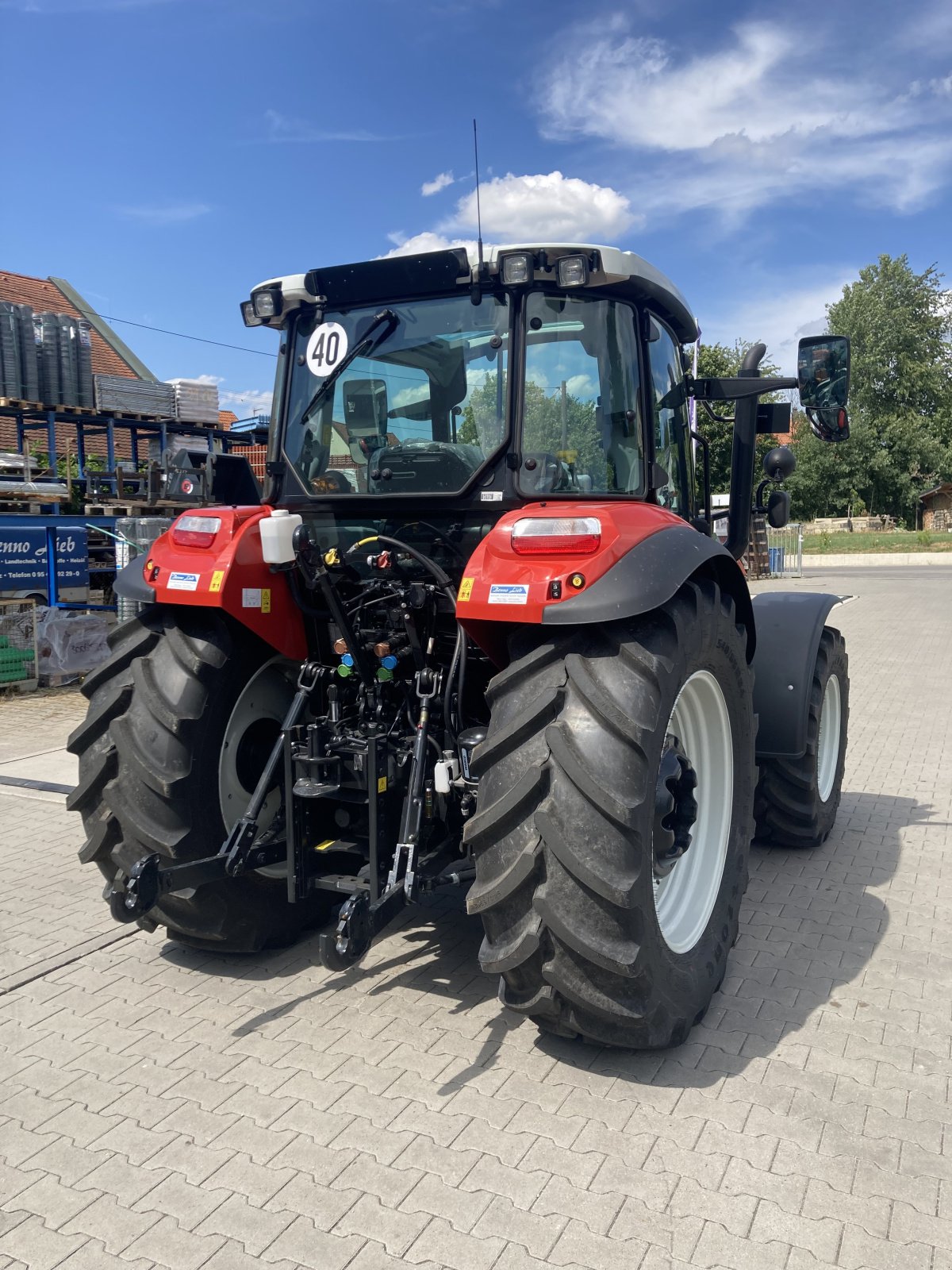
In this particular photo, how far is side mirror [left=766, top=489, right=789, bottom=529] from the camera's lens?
14.8 feet

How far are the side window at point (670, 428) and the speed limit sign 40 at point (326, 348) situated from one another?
1.14 meters

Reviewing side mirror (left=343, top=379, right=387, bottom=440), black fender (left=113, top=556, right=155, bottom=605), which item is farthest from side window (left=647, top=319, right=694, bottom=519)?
black fender (left=113, top=556, right=155, bottom=605)

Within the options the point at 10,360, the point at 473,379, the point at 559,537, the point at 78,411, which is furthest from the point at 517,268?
the point at 10,360

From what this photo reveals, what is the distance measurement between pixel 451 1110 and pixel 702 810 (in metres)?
1.46

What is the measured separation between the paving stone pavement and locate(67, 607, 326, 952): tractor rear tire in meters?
0.27

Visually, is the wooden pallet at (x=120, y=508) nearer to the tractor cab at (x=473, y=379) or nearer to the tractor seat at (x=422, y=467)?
the tractor cab at (x=473, y=379)

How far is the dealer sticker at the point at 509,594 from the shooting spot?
9.26 ft

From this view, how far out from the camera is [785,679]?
4621 mm

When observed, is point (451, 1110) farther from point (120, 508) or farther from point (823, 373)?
point (120, 508)

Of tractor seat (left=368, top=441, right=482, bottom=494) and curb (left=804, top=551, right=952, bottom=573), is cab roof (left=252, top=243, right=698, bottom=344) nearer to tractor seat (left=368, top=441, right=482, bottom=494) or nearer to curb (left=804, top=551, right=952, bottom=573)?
tractor seat (left=368, top=441, right=482, bottom=494)

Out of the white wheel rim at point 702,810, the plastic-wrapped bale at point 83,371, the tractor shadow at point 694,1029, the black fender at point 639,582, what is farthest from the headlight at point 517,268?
the plastic-wrapped bale at point 83,371

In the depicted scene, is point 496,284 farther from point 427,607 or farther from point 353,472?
point 427,607

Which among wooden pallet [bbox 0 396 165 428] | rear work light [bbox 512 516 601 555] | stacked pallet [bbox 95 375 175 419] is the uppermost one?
stacked pallet [bbox 95 375 175 419]

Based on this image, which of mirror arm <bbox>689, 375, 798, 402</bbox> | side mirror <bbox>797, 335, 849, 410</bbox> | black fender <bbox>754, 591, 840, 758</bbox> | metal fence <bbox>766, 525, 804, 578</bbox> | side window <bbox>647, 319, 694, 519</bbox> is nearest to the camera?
side window <bbox>647, 319, 694, 519</bbox>
